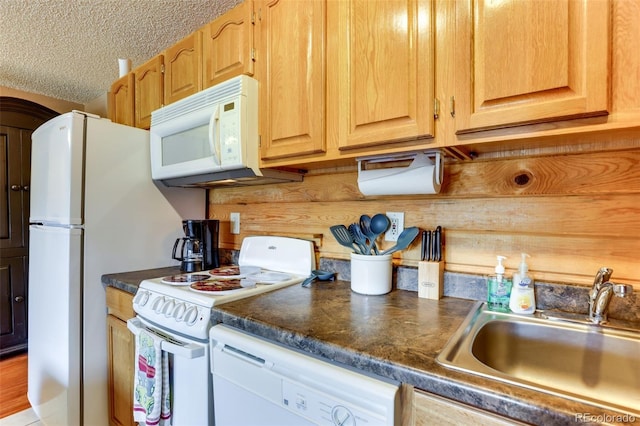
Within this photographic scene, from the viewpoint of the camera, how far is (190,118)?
5.05ft

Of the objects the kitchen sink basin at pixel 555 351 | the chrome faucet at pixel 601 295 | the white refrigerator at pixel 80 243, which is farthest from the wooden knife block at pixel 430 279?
the white refrigerator at pixel 80 243

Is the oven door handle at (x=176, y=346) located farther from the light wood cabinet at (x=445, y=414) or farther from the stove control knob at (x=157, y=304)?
the light wood cabinet at (x=445, y=414)

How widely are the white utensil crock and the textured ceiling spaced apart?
157cm

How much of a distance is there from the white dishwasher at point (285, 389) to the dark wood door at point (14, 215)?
2.68 metres

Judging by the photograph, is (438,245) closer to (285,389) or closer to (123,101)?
(285,389)

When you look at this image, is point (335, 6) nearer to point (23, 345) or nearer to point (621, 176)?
point (621, 176)

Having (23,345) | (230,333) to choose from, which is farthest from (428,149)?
(23,345)

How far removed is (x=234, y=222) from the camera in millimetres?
1994

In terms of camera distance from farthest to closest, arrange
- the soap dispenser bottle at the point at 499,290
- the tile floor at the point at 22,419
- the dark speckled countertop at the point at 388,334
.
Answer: the tile floor at the point at 22,419
the soap dispenser bottle at the point at 499,290
the dark speckled countertop at the point at 388,334

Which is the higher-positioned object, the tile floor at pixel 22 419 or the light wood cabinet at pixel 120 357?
the light wood cabinet at pixel 120 357

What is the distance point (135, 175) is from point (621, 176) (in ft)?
6.90

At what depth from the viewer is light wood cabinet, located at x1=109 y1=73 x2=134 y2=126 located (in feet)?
6.66

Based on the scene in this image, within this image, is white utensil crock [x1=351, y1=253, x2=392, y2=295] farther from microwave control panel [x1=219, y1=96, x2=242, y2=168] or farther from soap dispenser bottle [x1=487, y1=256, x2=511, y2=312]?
microwave control panel [x1=219, y1=96, x2=242, y2=168]

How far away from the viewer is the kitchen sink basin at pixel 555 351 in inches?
32.1
